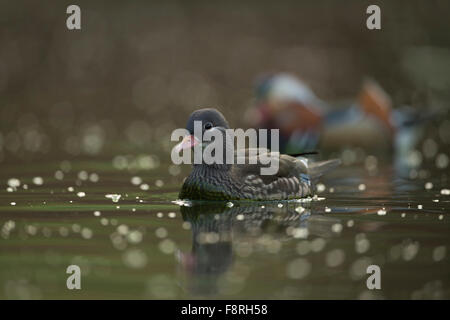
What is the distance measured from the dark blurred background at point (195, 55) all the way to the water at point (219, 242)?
10.9 metres

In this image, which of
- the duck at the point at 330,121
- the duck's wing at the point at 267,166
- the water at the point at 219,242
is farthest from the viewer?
the duck at the point at 330,121

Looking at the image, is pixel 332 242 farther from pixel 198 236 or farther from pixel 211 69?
pixel 211 69

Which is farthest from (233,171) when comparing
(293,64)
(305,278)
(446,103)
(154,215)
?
(293,64)

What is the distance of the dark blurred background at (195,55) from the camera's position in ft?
76.7

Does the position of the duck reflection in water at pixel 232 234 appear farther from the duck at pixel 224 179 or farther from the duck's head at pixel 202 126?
the duck's head at pixel 202 126

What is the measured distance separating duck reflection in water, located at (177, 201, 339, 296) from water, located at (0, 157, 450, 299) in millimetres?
11

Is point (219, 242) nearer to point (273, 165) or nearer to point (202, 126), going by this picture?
point (202, 126)

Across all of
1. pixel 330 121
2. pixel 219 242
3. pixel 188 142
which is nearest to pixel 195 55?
pixel 330 121

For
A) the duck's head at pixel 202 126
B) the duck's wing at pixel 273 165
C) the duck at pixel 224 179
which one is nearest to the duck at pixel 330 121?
the duck's wing at pixel 273 165

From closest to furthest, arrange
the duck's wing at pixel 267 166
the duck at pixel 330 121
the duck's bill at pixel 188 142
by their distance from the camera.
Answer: the duck's bill at pixel 188 142
the duck's wing at pixel 267 166
the duck at pixel 330 121

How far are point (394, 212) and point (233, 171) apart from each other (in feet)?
6.31

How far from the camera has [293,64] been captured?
→ 82.9 ft

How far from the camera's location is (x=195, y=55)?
85.3ft

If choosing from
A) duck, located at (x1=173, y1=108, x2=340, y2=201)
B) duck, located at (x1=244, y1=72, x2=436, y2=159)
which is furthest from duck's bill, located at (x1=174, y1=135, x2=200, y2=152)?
duck, located at (x1=244, y1=72, x2=436, y2=159)
